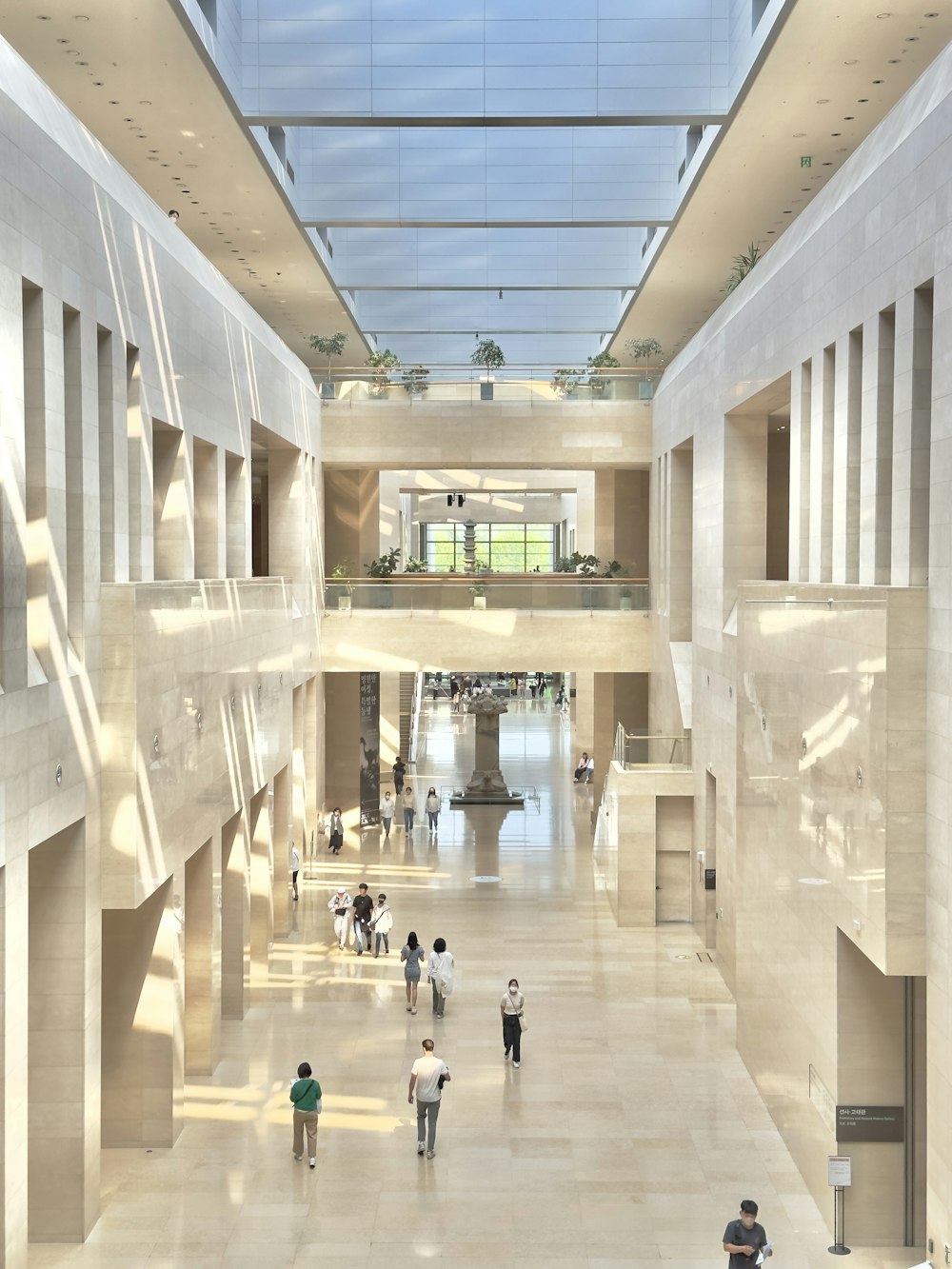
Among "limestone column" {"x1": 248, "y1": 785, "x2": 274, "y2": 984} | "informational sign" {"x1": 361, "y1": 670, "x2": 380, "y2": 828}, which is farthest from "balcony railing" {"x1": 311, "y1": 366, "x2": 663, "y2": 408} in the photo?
"limestone column" {"x1": 248, "y1": 785, "x2": 274, "y2": 984}

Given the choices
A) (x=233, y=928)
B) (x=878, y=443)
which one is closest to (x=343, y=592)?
(x=233, y=928)

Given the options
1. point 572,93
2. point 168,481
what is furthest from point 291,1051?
point 572,93

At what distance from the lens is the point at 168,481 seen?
16.3m

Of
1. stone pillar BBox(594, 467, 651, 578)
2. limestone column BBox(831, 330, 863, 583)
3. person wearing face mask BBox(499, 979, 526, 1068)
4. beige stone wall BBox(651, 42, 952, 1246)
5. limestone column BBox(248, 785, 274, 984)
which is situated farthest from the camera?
stone pillar BBox(594, 467, 651, 578)

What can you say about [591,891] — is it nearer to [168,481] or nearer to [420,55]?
[168,481]

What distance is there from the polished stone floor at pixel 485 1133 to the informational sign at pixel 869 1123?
0.99 metres

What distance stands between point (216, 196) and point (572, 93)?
7302 millimetres

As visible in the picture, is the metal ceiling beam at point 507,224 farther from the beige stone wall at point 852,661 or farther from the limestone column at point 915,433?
the limestone column at point 915,433

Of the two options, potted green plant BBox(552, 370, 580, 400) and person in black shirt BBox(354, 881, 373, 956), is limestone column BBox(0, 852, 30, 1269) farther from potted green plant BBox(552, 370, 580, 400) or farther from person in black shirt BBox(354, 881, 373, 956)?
potted green plant BBox(552, 370, 580, 400)

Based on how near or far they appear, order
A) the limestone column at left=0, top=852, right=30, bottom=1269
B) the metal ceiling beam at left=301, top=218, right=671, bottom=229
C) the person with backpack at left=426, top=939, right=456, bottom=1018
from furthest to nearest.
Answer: the metal ceiling beam at left=301, top=218, right=671, bottom=229, the person with backpack at left=426, top=939, right=456, bottom=1018, the limestone column at left=0, top=852, right=30, bottom=1269

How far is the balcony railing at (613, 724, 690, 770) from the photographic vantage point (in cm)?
2480

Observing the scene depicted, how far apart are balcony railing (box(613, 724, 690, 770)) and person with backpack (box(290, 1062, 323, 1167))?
12.3 metres

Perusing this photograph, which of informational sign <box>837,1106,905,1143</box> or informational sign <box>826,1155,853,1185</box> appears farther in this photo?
informational sign <box>837,1106,905,1143</box>

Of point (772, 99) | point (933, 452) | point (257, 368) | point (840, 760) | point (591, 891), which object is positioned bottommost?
point (591, 891)
